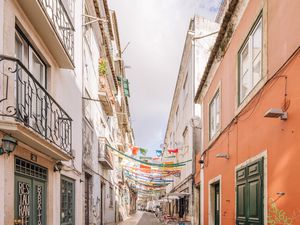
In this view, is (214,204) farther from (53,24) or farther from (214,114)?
(53,24)

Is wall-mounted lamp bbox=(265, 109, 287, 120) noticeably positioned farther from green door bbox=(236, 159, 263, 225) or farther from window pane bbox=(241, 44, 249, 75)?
window pane bbox=(241, 44, 249, 75)

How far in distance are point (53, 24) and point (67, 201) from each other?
4875 mm

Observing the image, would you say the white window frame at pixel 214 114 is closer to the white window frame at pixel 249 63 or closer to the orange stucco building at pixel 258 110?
the orange stucco building at pixel 258 110

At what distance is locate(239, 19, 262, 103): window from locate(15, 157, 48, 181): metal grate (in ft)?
14.8

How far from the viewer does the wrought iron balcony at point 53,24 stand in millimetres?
6249

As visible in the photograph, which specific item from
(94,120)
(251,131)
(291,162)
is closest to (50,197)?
(251,131)

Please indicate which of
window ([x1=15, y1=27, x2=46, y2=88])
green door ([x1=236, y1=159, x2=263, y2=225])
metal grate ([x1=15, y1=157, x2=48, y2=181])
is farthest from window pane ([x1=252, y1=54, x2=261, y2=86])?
metal grate ([x1=15, y1=157, x2=48, y2=181])

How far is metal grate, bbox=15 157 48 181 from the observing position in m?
6.16

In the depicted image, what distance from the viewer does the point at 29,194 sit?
6.65 metres

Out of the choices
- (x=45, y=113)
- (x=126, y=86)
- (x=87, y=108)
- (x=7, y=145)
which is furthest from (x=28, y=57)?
(x=126, y=86)

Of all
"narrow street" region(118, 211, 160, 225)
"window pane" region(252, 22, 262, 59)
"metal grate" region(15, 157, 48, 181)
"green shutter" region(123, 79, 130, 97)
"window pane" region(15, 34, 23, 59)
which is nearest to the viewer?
"metal grate" region(15, 157, 48, 181)

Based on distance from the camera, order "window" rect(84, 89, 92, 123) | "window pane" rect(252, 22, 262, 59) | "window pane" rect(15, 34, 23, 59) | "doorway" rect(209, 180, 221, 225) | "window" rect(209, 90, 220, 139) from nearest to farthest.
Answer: "window pane" rect(15, 34, 23, 59)
"window pane" rect(252, 22, 262, 59)
"window" rect(209, 90, 220, 139)
"doorway" rect(209, 180, 221, 225)
"window" rect(84, 89, 92, 123)

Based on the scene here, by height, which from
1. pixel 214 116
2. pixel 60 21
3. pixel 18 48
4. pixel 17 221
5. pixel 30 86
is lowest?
pixel 17 221

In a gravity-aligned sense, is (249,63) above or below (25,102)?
above
